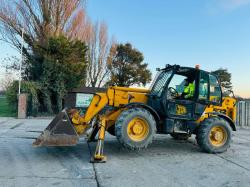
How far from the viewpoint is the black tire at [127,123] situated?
238 inches

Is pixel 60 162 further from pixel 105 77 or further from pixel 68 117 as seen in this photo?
pixel 105 77

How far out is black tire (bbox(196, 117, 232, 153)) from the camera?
694 centimetres

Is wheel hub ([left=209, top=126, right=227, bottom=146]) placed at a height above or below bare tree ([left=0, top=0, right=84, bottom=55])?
below

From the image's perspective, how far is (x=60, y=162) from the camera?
5.77 meters

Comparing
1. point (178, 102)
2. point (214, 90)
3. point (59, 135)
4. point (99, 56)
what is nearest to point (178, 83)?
point (178, 102)

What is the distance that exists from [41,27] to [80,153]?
1524cm

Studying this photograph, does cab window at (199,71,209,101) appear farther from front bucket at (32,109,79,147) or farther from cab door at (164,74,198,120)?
front bucket at (32,109,79,147)

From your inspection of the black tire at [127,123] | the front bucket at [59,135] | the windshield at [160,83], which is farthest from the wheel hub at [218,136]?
the front bucket at [59,135]

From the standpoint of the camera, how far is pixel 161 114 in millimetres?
6949

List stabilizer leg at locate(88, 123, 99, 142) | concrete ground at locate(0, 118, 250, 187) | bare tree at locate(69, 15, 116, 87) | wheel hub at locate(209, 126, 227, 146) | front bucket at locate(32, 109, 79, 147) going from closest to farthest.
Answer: concrete ground at locate(0, 118, 250, 187) < front bucket at locate(32, 109, 79, 147) < wheel hub at locate(209, 126, 227, 146) < stabilizer leg at locate(88, 123, 99, 142) < bare tree at locate(69, 15, 116, 87)

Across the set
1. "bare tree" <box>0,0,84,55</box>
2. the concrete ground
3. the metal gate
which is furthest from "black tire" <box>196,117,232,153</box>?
"bare tree" <box>0,0,84,55</box>

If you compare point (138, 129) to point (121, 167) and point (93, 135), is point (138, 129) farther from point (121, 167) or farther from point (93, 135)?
point (93, 135)

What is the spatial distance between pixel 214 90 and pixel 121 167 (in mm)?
3492

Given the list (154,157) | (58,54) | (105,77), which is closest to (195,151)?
(154,157)
